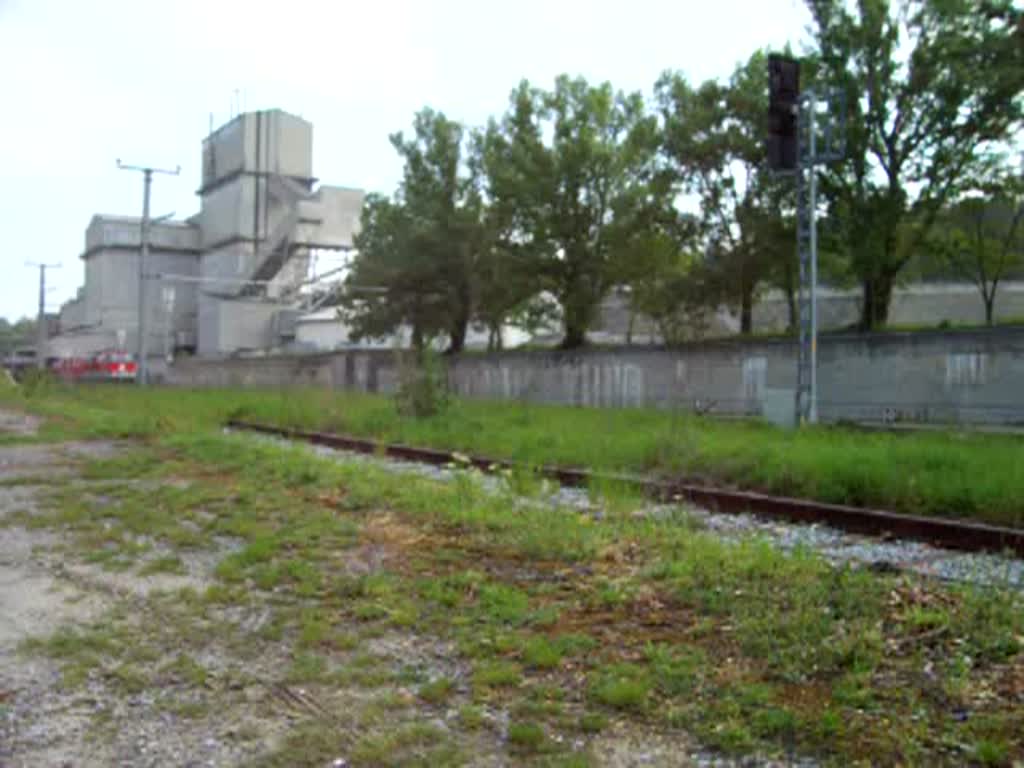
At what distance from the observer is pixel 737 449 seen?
14188 millimetres

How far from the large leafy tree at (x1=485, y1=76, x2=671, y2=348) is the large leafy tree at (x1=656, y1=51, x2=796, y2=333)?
154 cm

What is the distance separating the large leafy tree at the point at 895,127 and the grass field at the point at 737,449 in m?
10.2

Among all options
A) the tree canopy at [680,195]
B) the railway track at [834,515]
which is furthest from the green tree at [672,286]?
the railway track at [834,515]

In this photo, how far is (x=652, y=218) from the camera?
3597 centimetres

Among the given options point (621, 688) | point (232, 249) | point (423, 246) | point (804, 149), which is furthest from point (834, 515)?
point (232, 249)

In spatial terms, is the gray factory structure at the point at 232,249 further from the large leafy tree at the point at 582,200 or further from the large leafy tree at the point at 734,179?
the large leafy tree at the point at 734,179

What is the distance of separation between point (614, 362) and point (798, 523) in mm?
22728

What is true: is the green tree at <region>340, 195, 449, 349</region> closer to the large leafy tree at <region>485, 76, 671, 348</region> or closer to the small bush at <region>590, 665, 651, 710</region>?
the large leafy tree at <region>485, 76, 671, 348</region>

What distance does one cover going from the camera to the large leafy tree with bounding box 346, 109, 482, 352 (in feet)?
143

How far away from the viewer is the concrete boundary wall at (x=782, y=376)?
22.7 m

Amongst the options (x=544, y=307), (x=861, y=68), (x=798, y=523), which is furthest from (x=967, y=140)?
(x=798, y=523)

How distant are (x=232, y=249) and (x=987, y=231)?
60361mm

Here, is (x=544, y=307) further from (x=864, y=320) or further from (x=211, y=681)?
(x=211, y=681)

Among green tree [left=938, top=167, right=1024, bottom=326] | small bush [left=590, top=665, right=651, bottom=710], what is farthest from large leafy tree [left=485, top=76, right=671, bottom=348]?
small bush [left=590, top=665, right=651, bottom=710]
